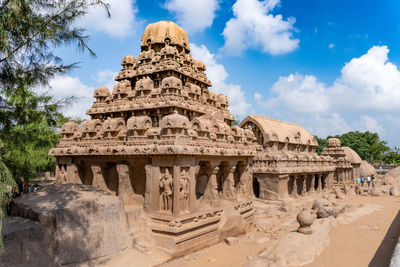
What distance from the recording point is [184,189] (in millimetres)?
10125

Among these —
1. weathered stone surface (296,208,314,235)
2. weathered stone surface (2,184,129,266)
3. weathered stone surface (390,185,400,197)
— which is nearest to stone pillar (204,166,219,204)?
weathered stone surface (296,208,314,235)

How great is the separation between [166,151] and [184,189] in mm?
1485

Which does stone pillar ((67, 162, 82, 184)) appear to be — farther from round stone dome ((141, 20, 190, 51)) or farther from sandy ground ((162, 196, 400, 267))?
round stone dome ((141, 20, 190, 51))

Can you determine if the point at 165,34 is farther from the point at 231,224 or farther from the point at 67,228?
the point at 67,228

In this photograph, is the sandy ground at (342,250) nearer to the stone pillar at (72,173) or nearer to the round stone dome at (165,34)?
the stone pillar at (72,173)

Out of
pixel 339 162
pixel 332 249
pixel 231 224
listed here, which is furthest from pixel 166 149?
pixel 339 162

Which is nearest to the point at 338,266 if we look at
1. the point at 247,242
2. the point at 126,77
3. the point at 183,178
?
the point at 247,242

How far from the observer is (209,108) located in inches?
588

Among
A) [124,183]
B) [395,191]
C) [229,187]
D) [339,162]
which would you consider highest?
[339,162]

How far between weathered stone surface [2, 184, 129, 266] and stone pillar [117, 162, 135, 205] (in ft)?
6.57

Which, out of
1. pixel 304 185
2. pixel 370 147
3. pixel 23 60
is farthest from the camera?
pixel 370 147

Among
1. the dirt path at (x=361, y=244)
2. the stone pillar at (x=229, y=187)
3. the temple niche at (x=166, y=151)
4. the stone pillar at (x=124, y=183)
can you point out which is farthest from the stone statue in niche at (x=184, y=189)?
the dirt path at (x=361, y=244)

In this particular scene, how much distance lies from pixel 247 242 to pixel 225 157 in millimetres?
3533

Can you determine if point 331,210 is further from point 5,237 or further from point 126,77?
point 5,237
